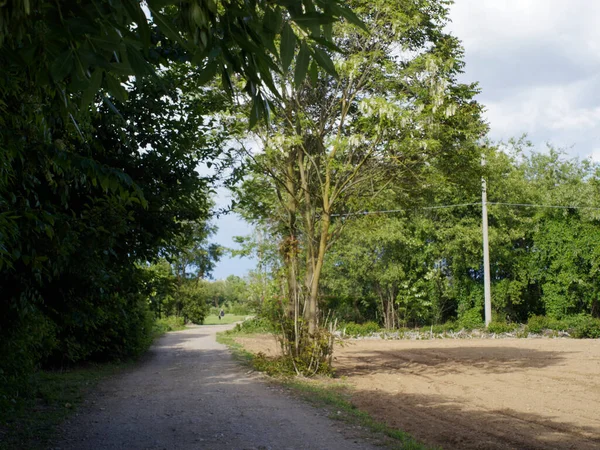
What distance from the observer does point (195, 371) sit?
15148mm

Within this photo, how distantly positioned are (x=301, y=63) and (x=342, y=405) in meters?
8.39

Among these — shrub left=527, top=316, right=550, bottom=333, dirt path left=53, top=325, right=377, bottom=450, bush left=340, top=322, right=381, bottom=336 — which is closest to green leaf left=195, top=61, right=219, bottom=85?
dirt path left=53, top=325, right=377, bottom=450

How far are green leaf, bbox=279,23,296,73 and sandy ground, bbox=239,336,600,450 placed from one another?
589 cm

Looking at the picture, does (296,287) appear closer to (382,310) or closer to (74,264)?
(74,264)

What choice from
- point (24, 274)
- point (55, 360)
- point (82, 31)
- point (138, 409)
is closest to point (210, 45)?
point (82, 31)

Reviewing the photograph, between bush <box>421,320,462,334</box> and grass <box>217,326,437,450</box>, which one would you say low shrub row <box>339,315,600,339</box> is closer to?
bush <box>421,320,462,334</box>

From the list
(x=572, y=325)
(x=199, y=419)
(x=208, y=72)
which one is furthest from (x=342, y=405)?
(x=572, y=325)

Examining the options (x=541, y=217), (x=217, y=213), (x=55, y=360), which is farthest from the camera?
(x=541, y=217)

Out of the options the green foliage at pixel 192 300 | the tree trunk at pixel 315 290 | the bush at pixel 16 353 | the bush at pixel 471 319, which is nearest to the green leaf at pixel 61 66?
the bush at pixel 16 353

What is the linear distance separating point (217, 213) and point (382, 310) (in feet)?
103

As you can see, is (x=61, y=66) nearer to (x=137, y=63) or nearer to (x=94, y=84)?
(x=94, y=84)

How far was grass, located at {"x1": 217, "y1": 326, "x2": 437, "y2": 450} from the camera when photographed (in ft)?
23.0

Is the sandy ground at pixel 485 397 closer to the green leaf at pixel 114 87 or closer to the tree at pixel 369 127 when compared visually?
the tree at pixel 369 127

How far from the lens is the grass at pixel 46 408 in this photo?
7266mm
